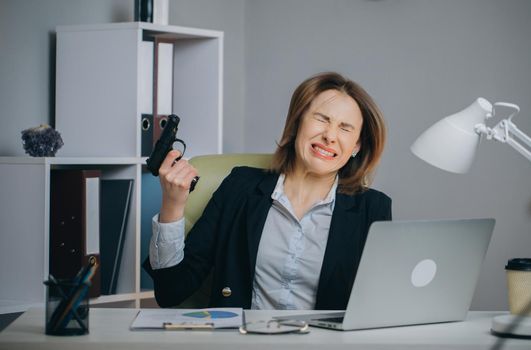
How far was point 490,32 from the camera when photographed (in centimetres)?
295

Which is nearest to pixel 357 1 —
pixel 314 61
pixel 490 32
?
pixel 314 61

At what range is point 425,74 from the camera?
3.09 meters

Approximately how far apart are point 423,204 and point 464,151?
5.39 feet

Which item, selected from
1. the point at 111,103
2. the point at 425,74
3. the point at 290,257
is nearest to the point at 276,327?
the point at 290,257

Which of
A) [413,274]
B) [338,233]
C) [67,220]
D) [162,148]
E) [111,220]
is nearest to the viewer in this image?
[413,274]

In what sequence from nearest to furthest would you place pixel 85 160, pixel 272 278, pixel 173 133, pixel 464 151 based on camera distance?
pixel 464 151 → pixel 173 133 → pixel 272 278 → pixel 85 160

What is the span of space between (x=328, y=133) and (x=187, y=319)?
730 mm

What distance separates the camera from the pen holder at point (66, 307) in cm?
135

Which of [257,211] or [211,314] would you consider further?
[257,211]

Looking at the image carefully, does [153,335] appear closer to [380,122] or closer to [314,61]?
[380,122]

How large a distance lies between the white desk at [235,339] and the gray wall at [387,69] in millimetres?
1268

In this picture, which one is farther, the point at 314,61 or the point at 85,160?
the point at 314,61

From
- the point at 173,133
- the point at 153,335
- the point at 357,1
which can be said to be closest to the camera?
the point at 153,335

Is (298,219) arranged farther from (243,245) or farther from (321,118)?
(321,118)
